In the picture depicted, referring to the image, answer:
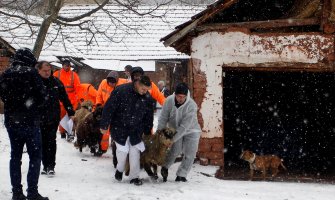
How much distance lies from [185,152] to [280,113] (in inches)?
279

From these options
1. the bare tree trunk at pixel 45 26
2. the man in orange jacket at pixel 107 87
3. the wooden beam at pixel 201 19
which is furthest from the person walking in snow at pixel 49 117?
the bare tree trunk at pixel 45 26

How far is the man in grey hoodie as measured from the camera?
6953 millimetres

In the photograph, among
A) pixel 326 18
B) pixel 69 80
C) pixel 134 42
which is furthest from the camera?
pixel 134 42

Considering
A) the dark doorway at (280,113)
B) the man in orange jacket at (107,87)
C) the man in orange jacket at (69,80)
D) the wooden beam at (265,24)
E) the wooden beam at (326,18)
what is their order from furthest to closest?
the dark doorway at (280,113), the man in orange jacket at (69,80), the man in orange jacket at (107,87), the wooden beam at (265,24), the wooden beam at (326,18)

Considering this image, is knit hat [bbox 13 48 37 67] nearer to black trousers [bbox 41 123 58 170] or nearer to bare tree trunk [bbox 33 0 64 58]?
black trousers [bbox 41 123 58 170]

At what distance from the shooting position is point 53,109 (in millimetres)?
6762

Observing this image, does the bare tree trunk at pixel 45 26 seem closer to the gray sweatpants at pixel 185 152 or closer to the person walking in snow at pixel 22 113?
the gray sweatpants at pixel 185 152

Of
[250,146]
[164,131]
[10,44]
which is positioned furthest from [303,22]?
[10,44]

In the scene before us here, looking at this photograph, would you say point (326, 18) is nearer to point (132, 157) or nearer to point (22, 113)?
point (132, 157)

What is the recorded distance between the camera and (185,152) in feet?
23.5

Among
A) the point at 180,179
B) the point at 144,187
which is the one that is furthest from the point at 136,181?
the point at 180,179

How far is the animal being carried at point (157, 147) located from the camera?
260 inches

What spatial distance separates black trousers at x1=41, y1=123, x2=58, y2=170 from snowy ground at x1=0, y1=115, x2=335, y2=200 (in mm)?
282

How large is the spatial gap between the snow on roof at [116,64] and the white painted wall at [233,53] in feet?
34.7
